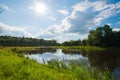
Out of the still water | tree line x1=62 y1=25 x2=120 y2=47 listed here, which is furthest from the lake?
tree line x1=62 y1=25 x2=120 y2=47

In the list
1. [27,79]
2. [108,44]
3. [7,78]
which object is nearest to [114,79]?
[27,79]

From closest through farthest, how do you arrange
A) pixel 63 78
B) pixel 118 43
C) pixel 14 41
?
pixel 63 78 < pixel 118 43 < pixel 14 41

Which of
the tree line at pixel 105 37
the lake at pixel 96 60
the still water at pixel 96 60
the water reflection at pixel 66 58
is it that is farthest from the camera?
the tree line at pixel 105 37

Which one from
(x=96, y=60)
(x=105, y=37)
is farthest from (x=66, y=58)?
(x=105, y=37)

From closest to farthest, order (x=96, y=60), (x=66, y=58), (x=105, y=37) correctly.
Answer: (x=96, y=60)
(x=66, y=58)
(x=105, y=37)

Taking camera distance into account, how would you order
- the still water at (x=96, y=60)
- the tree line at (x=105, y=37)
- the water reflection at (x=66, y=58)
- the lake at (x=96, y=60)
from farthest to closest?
the tree line at (x=105, y=37) < the water reflection at (x=66, y=58) < the lake at (x=96, y=60) < the still water at (x=96, y=60)

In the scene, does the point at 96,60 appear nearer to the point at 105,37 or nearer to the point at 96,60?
the point at 96,60

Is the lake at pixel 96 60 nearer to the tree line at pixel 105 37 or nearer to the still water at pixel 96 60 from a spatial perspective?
the still water at pixel 96 60

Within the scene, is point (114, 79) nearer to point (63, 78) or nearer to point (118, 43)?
point (63, 78)

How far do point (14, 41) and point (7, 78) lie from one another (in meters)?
144

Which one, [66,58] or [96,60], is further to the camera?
[66,58]

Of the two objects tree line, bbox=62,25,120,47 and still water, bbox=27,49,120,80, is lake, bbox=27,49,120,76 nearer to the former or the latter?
still water, bbox=27,49,120,80

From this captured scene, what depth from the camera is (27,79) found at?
13609mm

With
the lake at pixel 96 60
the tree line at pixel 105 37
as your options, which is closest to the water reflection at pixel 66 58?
the lake at pixel 96 60
